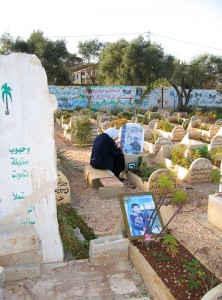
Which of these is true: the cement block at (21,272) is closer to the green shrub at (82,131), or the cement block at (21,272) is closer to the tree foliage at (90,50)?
the green shrub at (82,131)

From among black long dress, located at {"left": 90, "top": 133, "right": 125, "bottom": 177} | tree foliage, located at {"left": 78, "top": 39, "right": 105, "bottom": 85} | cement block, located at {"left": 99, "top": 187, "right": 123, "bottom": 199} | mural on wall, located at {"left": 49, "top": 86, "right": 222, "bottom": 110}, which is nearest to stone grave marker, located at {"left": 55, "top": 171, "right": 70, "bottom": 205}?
cement block, located at {"left": 99, "top": 187, "right": 123, "bottom": 199}

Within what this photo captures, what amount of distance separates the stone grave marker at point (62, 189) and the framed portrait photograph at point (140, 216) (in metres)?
2.11

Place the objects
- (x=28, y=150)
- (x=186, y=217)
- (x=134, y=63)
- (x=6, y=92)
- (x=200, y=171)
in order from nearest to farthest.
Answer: (x=6, y=92) → (x=28, y=150) → (x=186, y=217) → (x=200, y=171) → (x=134, y=63)

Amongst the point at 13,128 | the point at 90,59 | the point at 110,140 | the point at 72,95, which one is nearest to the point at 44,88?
the point at 13,128

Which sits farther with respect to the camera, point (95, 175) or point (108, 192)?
point (95, 175)

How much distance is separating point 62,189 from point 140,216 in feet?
7.55

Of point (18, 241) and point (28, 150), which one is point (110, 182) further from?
point (18, 241)

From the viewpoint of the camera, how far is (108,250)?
3797 mm

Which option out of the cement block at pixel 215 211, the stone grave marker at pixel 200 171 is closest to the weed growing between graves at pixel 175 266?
the cement block at pixel 215 211

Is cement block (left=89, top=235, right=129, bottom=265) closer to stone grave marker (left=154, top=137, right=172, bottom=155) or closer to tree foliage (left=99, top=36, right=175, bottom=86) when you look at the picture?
stone grave marker (left=154, top=137, right=172, bottom=155)

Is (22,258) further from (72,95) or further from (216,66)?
(216,66)

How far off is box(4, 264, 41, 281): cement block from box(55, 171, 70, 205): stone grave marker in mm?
2547

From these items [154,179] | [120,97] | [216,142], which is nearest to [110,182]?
[154,179]

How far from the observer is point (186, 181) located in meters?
7.88
